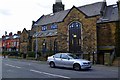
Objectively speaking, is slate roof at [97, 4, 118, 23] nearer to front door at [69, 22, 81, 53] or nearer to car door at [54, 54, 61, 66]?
front door at [69, 22, 81, 53]

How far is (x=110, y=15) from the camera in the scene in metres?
41.0

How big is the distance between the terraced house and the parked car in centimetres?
1067

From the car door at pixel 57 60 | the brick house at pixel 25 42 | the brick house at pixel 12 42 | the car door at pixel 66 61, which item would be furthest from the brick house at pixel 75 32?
the brick house at pixel 12 42

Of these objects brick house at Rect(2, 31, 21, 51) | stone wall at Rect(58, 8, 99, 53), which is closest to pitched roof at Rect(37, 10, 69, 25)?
stone wall at Rect(58, 8, 99, 53)

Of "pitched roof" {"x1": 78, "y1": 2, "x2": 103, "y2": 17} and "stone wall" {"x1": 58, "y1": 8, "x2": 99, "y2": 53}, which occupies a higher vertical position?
"pitched roof" {"x1": 78, "y1": 2, "x2": 103, "y2": 17}

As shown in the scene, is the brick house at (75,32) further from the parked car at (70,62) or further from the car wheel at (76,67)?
the car wheel at (76,67)

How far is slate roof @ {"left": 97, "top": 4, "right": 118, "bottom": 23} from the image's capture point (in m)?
39.6

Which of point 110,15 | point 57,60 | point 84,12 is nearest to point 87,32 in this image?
point 84,12

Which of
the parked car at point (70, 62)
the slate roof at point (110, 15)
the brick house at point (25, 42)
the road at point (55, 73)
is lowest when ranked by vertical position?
the road at point (55, 73)

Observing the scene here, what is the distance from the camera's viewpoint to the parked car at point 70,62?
69.0 ft

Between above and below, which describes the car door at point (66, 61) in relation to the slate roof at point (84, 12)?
below

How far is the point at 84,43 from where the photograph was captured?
41.8 m

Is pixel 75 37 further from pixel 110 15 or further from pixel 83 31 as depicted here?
pixel 110 15

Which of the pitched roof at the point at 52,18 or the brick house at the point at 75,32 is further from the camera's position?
the pitched roof at the point at 52,18
